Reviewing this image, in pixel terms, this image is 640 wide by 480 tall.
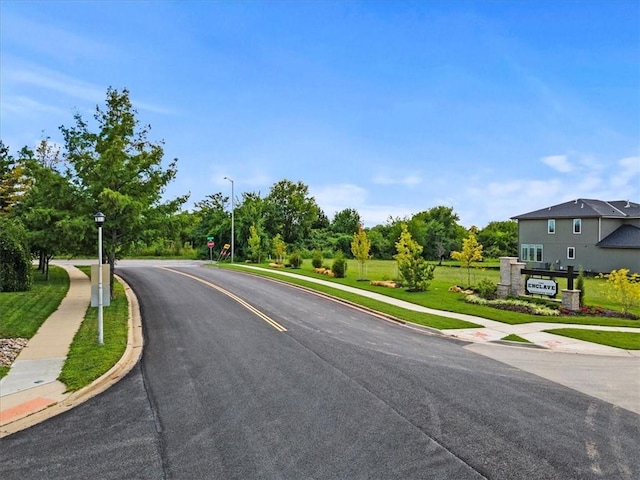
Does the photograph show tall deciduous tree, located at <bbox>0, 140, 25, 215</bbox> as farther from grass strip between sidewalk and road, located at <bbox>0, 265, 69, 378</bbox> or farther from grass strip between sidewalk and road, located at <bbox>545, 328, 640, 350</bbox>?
grass strip between sidewalk and road, located at <bbox>545, 328, 640, 350</bbox>

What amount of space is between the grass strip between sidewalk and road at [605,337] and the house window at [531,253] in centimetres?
2863

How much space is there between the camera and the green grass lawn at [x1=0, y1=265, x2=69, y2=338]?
41.7 feet

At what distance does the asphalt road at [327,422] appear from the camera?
5.55 metres

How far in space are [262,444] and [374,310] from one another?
1230 centimetres

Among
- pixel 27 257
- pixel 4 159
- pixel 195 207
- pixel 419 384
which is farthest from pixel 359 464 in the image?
pixel 195 207

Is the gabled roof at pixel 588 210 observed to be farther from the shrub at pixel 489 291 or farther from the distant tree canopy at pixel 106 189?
the distant tree canopy at pixel 106 189

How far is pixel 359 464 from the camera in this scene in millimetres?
5566

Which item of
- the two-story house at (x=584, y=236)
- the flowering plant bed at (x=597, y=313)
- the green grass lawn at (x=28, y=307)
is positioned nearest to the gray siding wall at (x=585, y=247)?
the two-story house at (x=584, y=236)

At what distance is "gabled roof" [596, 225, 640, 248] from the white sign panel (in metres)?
19.9

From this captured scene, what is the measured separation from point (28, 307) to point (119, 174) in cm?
613

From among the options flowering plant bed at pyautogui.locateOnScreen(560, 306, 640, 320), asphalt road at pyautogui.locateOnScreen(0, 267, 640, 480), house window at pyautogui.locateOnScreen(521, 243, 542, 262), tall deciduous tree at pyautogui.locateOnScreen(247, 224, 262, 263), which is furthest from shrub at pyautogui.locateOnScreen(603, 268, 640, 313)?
tall deciduous tree at pyautogui.locateOnScreen(247, 224, 262, 263)

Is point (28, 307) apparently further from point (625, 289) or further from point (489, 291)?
point (625, 289)

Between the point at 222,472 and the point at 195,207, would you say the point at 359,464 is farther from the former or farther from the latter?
the point at 195,207

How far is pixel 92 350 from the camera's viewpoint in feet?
35.7
